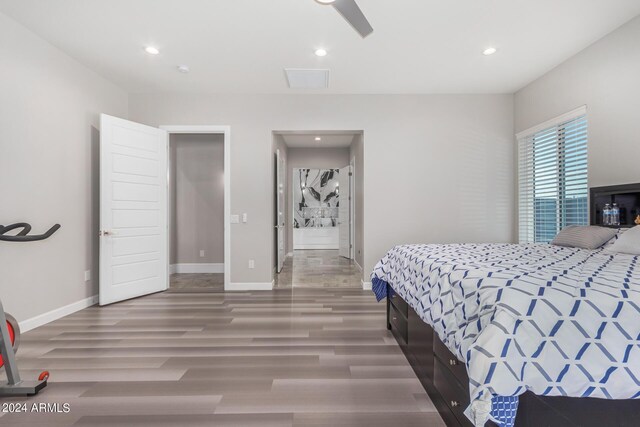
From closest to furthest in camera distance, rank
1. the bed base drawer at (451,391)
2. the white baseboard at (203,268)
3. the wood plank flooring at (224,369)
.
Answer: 1. the bed base drawer at (451,391)
2. the wood plank flooring at (224,369)
3. the white baseboard at (203,268)

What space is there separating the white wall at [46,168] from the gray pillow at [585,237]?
184 inches

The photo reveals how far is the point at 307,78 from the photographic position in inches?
152

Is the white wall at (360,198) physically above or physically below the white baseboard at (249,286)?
above

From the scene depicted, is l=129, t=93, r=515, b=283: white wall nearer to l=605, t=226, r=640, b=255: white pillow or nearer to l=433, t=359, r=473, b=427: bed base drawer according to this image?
l=605, t=226, r=640, b=255: white pillow

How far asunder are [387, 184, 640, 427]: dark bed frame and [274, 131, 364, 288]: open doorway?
8.01 feet

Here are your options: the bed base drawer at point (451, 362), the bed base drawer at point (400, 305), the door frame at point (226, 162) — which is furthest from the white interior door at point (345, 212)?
the bed base drawer at point (451, 362)

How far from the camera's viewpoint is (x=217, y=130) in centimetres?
434

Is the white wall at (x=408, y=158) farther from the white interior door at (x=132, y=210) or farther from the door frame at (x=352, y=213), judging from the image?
the door frame at (x=352, y=213)

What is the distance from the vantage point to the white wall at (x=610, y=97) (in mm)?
2678

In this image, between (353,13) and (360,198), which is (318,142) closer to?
(360,198)

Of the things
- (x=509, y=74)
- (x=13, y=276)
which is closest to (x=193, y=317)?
(x=13, y=276)

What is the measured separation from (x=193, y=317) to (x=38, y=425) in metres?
1.67

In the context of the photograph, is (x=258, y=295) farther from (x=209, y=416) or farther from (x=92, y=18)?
(x=92, y=18)

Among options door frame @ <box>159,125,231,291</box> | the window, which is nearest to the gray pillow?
the window
